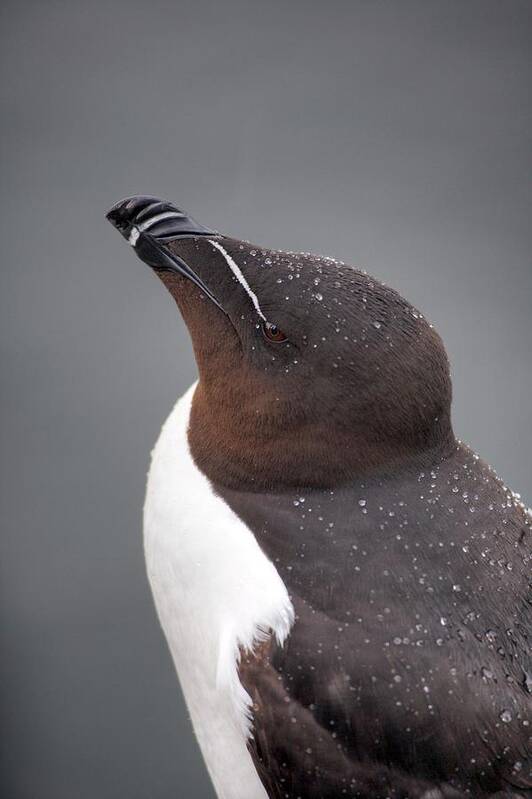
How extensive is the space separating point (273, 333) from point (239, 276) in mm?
46

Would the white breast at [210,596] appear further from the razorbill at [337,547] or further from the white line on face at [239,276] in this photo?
the white line on face at [239,276]

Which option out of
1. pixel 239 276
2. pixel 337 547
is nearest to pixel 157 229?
pixel 239 276

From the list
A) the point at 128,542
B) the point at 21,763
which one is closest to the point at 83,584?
the point at 128,542

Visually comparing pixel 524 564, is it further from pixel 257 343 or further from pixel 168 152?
pixel 168 152

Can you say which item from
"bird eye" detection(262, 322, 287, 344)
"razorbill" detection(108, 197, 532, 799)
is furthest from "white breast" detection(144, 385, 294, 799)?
"bird eye" detection(262, 322, 287, 344)

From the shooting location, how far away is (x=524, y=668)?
2.13 feet

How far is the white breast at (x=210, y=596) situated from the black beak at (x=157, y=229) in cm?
13

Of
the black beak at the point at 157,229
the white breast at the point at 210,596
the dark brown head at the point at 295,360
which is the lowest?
the white breast at the point at 210,596

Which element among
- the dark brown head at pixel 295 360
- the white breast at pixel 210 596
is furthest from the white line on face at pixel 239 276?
the white breast at pixel 210 596

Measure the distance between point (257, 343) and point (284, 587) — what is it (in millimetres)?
158

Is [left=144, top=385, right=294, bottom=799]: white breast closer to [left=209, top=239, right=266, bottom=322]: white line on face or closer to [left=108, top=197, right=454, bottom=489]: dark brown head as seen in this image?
[left=108, top=197, right=454, bottom=489]: dark brown head

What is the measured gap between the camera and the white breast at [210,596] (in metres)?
0.67

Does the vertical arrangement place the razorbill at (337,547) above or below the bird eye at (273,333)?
below

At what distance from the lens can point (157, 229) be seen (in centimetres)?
70
